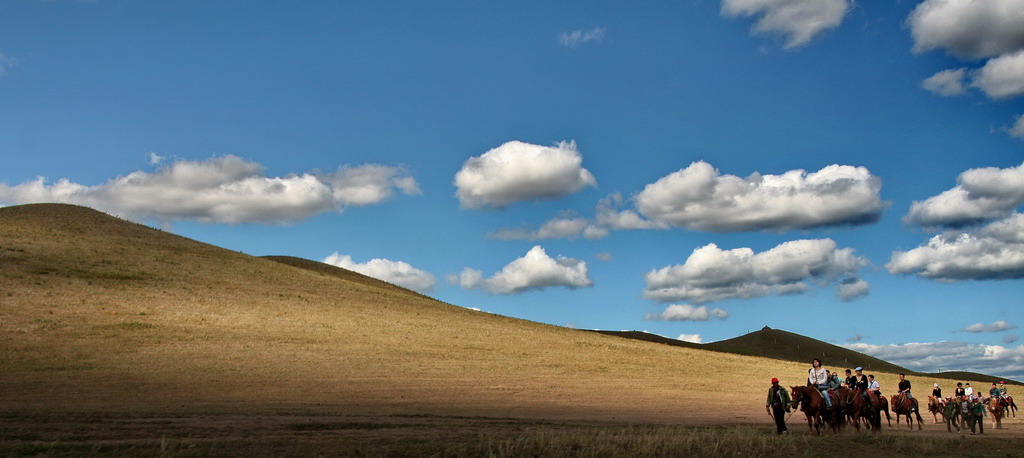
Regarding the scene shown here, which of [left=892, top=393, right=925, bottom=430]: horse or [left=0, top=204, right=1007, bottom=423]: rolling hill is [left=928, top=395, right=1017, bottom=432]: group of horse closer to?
[left=892, top=393, right=925, bottom=430]: horse

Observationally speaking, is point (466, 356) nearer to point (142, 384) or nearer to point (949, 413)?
point (142, 384)

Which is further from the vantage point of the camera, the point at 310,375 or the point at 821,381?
the point at 310,375

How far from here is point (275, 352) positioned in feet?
113

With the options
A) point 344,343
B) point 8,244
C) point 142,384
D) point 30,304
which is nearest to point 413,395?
point 142,384

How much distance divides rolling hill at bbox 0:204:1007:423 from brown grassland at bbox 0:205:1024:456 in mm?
150

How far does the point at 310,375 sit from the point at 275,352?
4.72 meters

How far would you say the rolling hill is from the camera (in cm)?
2525

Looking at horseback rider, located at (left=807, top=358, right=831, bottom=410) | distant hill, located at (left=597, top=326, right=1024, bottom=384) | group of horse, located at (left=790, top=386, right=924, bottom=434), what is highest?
distant hill, located at (left=597, top=326, right=1024, bottom=384)

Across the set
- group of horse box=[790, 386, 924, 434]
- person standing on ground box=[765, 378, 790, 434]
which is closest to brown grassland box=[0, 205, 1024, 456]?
group of horse box=[790, 386, 924, 434]

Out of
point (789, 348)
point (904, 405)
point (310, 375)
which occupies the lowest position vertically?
point (904, 405)

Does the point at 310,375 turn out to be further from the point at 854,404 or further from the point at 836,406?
the point at 854,404

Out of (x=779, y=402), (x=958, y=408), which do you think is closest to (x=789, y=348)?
(x=958, y=408)

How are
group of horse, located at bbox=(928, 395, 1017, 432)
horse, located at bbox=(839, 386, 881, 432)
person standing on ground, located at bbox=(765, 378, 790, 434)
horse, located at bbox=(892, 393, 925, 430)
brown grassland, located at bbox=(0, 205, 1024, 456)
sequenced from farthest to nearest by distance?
horse, located at bbox=(892, 393, 925, 430)
group of horse, located at bbox=(928, 395, 1017, 432)
horse, located at bbox=(839, 386, 881, 432)
person standing on ground, located at bbox=(765, 378, 790, 434)
brown grassland, located at bbox=(0, 205, 1024, 456)

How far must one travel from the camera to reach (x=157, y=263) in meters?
52.1
